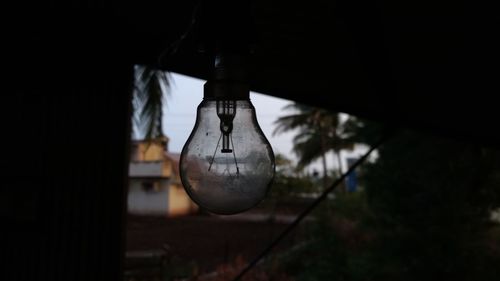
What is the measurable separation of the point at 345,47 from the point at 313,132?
56.2ft

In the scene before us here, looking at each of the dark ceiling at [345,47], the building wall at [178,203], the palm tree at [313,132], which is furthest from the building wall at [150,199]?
the dark ceiling at [345,47]

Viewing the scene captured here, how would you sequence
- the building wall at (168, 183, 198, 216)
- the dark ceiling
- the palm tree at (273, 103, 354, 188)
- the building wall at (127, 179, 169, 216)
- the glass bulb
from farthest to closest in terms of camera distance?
the building wall at (168, 183, 198, 216), the building wall at (127, 179, 169, 216), the palm tree at (273, 103, 354, 188), the dark ceiling, the glass bulb

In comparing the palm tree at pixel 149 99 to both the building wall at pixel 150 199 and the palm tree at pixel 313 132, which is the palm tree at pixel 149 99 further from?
the building wall at pixel 150 199

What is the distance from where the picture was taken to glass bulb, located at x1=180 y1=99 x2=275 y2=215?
75 centimetres

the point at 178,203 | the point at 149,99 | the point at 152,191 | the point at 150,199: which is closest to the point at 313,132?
the point at 178,203

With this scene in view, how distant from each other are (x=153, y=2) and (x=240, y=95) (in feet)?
4.58

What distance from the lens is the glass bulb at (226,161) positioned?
2.48 ft

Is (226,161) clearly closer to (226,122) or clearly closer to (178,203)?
(226,122)

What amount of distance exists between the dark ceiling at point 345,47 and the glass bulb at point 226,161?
0.58 feet

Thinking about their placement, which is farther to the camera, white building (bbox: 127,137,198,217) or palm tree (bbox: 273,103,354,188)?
white building (bbox: 127,137,198,217)

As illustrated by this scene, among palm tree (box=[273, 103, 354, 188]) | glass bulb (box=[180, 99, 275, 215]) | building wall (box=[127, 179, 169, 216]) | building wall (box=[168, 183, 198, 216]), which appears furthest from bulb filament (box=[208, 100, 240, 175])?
building wall (box=[168, 183, 198, 216])

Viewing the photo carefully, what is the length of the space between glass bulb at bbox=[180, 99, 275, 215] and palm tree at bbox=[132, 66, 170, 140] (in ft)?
14.0

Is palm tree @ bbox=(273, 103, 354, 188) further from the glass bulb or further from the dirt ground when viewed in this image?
the glass bulb

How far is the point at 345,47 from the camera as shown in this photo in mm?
1998
